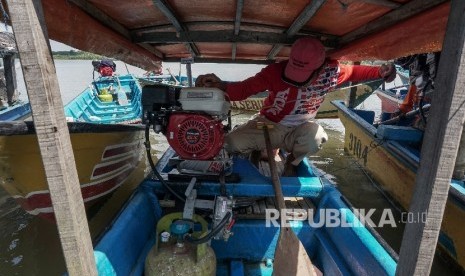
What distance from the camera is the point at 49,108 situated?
4.36 ft

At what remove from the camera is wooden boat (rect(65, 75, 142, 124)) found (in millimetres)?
7590

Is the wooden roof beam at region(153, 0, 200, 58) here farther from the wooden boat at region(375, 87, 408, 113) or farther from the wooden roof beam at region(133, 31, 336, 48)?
the wooden boat at region(375, 87, 408, 113)

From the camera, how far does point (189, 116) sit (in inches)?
104

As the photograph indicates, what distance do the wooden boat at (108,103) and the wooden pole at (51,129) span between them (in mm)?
5810

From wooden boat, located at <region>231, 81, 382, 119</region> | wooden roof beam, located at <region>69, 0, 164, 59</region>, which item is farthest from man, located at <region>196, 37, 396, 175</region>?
wooden boat, located at <region>231, 81, 382, 119</region>

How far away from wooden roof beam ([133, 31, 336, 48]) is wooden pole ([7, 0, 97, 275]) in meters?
1.88

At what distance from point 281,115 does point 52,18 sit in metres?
2.33

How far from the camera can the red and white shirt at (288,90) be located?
324 cm

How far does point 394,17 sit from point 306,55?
80 cm

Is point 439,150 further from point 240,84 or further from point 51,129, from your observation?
point 240,84

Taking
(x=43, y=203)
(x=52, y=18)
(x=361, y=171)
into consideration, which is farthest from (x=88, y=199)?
(x=361, y=171)

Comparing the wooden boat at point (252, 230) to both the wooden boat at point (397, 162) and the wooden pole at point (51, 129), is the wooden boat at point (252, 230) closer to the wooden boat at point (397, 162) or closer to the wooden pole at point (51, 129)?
the wooden pole at point (51, 129)

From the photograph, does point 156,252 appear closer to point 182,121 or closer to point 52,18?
point 182,121

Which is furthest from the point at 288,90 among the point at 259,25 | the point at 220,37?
the point at 220,37
